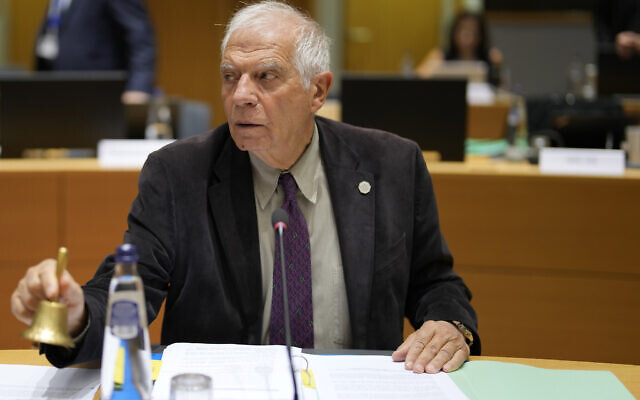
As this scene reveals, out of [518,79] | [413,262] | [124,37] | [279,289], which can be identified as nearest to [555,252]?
[413,262]

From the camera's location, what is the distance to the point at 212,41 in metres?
8.42

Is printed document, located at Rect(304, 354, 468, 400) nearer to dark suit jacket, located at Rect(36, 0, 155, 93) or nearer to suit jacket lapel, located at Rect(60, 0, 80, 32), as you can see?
dark suit jacket, located at Rect(36, 0, 155, 93)

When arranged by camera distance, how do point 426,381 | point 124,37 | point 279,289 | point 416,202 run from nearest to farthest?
point 426,381, point 279,289, point 416,202, point 124,37

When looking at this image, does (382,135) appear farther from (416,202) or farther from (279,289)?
(279,289)

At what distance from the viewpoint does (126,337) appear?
102cm

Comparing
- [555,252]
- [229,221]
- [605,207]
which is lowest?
[555,252]

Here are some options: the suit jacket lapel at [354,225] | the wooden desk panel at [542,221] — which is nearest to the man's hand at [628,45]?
the wooden desk panel at [542,221]

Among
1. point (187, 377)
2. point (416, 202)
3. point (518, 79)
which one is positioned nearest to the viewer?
point (187, 377)

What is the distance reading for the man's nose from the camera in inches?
63.2

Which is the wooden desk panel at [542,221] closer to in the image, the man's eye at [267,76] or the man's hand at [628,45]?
the man's eye at [267,76]

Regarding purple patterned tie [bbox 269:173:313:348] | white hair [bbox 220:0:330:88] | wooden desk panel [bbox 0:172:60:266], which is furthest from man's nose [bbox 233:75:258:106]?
wooden desk panel [bbox 0:172:60:266]

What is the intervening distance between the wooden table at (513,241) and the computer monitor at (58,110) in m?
0.30

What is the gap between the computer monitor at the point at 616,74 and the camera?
12.0 ft

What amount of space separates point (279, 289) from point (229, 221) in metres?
Answer: 0.20
